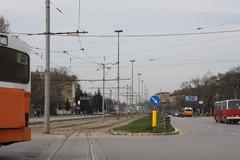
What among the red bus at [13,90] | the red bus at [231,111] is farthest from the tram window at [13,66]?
the red bus at [231,111]

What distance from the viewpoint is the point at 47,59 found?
34656 millimetres

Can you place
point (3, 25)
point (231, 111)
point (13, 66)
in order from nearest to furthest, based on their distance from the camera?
point (13, 66)
point (231, 111)
point (3, 25)

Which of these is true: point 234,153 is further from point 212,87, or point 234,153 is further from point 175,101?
point 175,101

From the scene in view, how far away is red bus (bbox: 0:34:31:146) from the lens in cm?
1415

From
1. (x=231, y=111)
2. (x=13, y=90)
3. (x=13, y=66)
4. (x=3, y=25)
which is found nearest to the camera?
(x=13, y=90)

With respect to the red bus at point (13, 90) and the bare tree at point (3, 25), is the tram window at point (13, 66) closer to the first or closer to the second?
the red bus at point (13, 90)

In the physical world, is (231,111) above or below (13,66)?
below

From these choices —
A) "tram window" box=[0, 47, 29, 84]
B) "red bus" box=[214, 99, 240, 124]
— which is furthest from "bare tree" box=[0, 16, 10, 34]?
"tram window" box=[0, 47, 29, 84]

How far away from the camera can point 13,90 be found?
1456 centimetres

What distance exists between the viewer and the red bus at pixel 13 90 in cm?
1415

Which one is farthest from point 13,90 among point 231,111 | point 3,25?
point 3,25

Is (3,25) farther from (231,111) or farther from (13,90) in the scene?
(13,90)

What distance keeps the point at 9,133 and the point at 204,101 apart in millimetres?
139550

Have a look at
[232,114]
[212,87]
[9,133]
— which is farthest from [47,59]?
[212,87]
